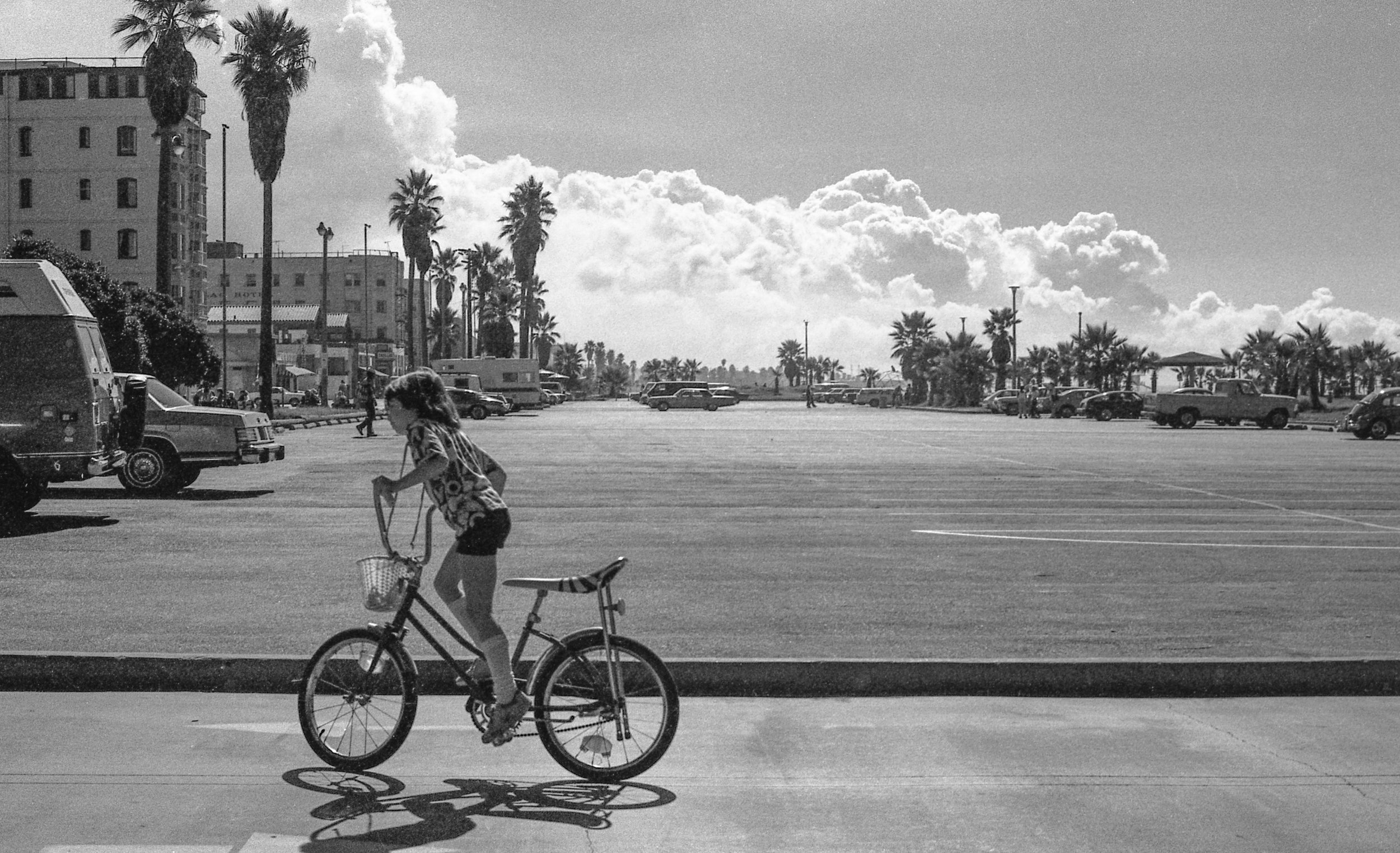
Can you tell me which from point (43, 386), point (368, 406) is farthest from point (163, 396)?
point (368, 406)

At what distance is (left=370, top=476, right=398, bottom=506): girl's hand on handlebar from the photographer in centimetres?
595

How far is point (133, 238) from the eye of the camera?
282 feet

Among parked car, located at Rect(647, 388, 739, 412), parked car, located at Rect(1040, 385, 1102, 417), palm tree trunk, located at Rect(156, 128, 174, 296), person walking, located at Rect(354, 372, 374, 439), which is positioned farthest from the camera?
parked car, located at Rect(647, 388, 739, 412)

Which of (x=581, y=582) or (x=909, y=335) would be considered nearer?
(x=581, y=582)

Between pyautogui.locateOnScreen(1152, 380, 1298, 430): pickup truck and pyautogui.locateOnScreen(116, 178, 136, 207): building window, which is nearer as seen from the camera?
pyautogui.locateOnScreen(1152, 380, 1298, 430): pickup truck

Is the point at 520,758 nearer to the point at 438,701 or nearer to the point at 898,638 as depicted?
the point at 438,701

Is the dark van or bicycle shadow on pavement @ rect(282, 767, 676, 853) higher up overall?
the dark van

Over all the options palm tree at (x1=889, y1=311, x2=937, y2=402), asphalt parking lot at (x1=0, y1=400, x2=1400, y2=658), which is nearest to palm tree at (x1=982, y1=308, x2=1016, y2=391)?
palm tree at (x1=889, y1=311, x2=937, y2=402)

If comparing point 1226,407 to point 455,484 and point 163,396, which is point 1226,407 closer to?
point 163,396

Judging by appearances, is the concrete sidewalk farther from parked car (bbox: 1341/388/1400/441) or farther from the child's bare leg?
parked car (bbox: 1341/388/1400/441)

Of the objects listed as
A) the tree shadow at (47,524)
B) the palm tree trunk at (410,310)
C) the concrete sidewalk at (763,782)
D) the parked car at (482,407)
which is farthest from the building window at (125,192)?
the concrete sidewalk at (763,782)

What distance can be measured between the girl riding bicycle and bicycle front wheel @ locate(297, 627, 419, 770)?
41 centimetres

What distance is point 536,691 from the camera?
6.18 meters

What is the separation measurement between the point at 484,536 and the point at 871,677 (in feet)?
9.40
